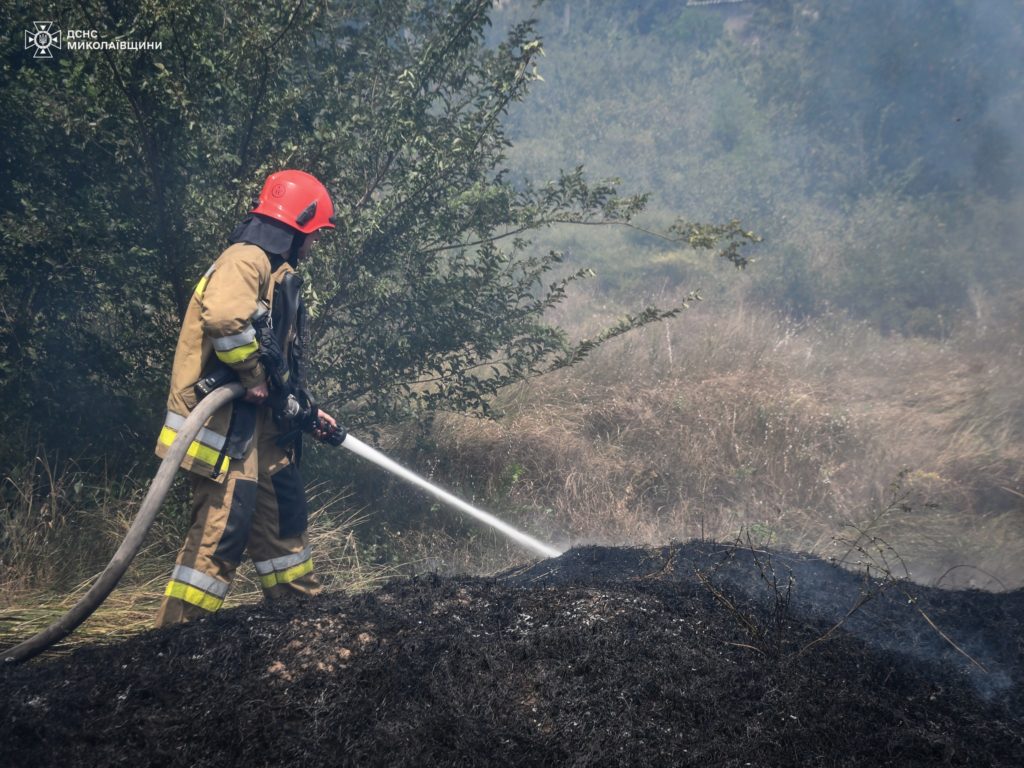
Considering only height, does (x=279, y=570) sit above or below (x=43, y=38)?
below

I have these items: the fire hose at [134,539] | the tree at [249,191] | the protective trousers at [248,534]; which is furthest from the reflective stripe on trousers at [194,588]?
the tree at [249,191]

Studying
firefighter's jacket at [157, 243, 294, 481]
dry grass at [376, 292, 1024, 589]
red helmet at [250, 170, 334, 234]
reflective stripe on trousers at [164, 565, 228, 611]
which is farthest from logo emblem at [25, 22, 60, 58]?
dry grass at [376, 292, 1024, 589]

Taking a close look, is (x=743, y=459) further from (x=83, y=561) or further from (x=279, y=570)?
(x=83, y=561)

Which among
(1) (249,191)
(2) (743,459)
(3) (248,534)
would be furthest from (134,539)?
(2) (743,459)

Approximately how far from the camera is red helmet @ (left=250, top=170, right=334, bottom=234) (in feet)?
12.0

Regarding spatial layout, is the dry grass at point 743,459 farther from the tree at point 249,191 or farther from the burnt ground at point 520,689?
the burnt ground at point 520,689

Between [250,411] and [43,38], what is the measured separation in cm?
225

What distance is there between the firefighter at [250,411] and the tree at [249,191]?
66 cm

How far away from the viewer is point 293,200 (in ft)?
12.0

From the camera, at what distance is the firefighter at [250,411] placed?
3311 millimetres

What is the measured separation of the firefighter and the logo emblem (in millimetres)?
1335

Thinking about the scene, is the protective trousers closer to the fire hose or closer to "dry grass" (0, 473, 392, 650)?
the fire hose

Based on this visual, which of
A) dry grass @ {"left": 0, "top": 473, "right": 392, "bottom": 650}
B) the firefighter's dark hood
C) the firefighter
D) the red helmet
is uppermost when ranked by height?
the red helmet

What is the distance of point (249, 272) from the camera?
3.41 metres
